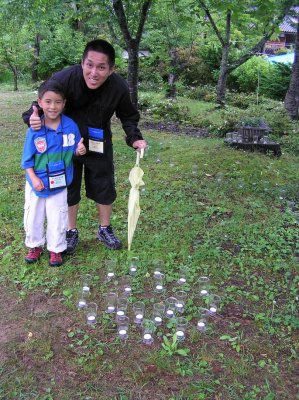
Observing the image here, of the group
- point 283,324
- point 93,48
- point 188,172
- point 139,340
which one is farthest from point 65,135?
point 188,172

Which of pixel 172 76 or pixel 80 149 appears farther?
pixel 172 76

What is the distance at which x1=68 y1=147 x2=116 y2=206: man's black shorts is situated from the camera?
363cm

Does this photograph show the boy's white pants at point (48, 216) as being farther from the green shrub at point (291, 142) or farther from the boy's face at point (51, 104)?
the green shrub at point (291, 142)

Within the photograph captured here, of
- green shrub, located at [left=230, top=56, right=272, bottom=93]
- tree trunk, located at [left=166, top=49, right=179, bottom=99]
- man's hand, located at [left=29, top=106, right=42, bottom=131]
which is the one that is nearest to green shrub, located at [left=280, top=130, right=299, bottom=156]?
man's hand, located at [left=29, top=106, right=42, bottom=131]

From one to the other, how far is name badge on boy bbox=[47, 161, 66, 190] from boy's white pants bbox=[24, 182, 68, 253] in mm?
96

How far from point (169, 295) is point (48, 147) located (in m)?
1.52

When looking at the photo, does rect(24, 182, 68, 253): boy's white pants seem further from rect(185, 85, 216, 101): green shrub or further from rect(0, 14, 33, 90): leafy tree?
rect(0, 14, 33, 90): leafy tree

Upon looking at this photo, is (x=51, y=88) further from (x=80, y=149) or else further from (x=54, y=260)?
(x=54, y=260)

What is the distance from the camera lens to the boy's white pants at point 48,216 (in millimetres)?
3406

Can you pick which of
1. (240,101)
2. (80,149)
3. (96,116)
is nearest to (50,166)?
(80,149)

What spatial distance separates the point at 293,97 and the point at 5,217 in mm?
8837

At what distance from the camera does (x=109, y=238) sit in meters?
3.95

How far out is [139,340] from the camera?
280 centimetres

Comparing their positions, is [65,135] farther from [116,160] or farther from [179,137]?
[179,137]
